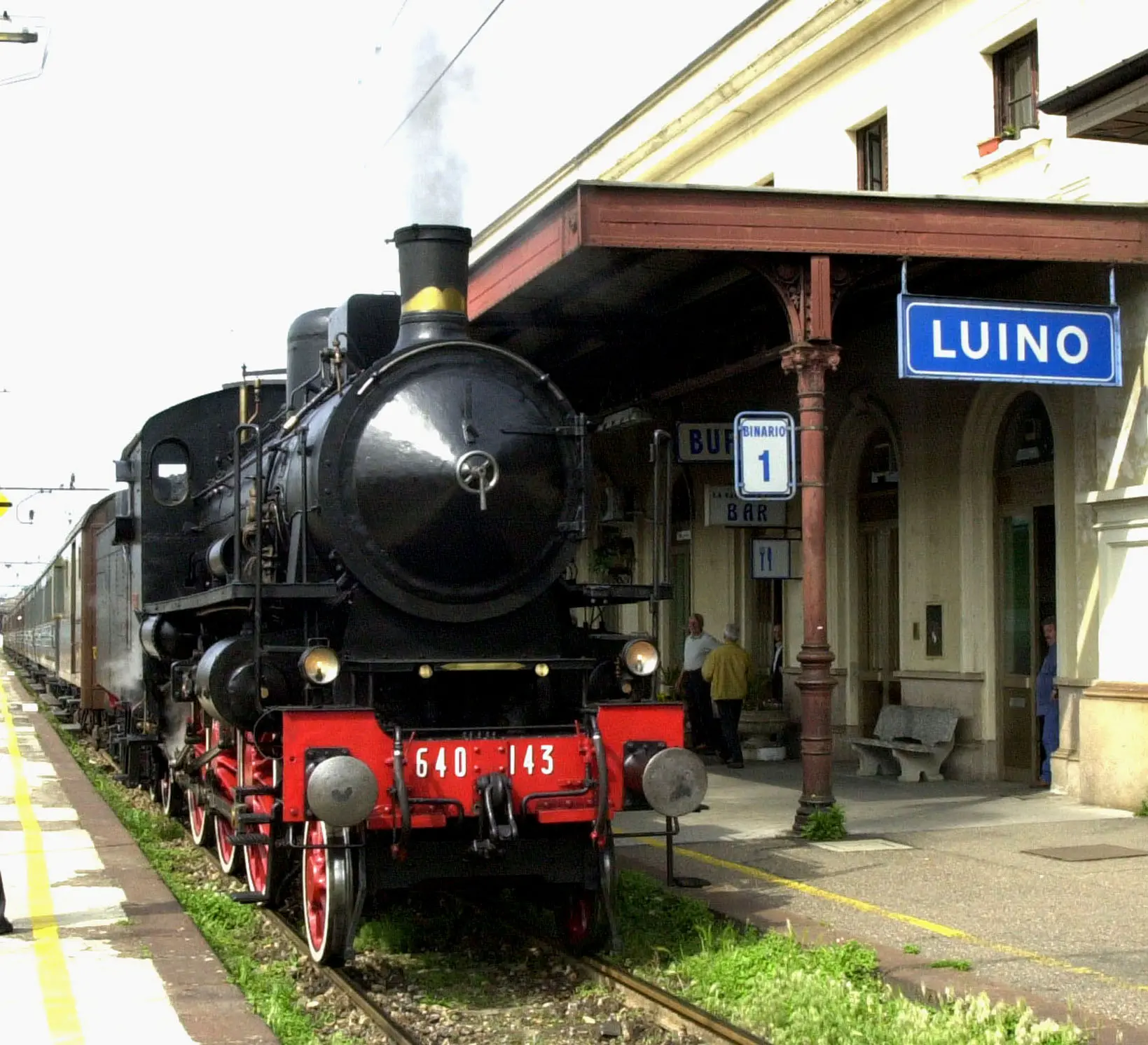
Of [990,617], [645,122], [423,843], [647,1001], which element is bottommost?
[647,1001]

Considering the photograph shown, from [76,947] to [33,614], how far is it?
29.0m

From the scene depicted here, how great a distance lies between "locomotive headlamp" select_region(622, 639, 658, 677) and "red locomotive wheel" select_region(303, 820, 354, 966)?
1712mm

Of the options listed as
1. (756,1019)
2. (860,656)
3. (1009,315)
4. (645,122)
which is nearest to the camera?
(756,1019)

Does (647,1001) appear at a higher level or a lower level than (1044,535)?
lower

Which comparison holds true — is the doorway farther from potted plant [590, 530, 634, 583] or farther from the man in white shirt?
the man in white shirt

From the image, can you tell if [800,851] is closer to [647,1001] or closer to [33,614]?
[647,1001]

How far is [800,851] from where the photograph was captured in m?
9.66

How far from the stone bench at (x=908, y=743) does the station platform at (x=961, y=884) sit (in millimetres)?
441

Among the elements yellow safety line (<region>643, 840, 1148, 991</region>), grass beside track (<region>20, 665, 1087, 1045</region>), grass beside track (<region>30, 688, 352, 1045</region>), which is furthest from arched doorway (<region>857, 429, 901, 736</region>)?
grass beside track (<region>30, 688, 352, 1045</region>)

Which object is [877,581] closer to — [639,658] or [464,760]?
[639,658]

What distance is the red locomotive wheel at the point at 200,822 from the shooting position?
10.6 m

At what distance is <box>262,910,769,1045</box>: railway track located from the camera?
5.75m

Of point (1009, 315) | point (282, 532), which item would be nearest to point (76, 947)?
point (282, 532)

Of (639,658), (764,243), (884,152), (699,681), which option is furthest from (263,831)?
(884,152)
